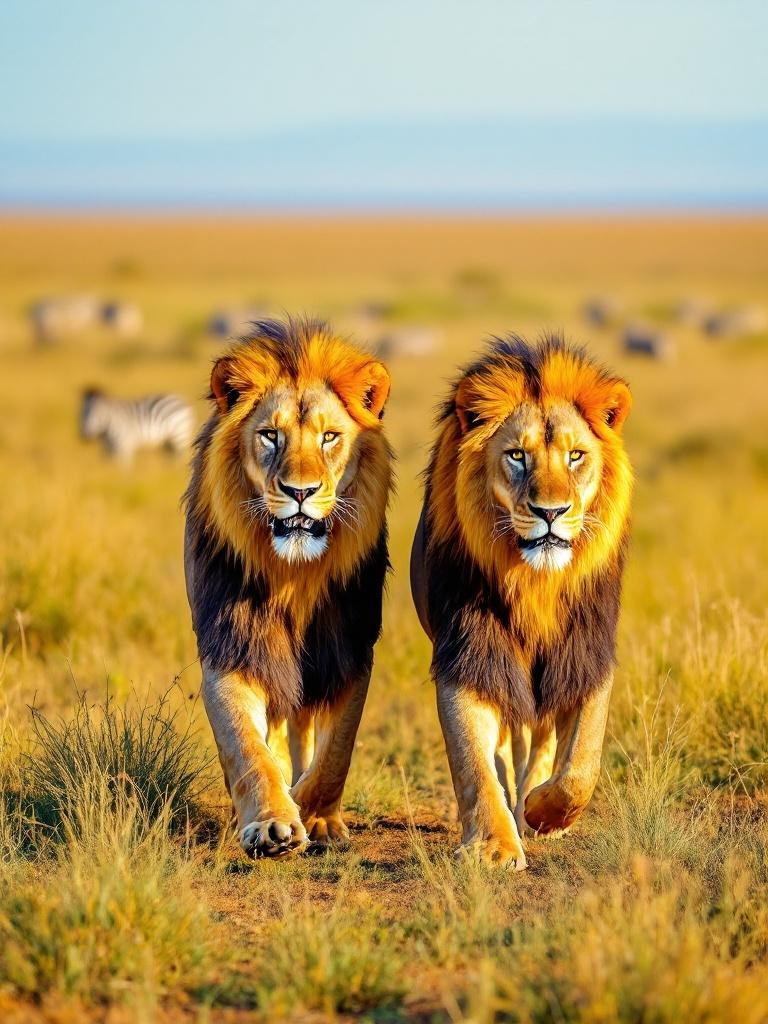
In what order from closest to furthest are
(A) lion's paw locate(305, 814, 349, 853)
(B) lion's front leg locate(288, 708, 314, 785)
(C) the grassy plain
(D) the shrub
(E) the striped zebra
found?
(C) the grassy plain, (D) the shrub, (A) lion's paw locate(305, 814, 349, 853), (B) lion's front leg locate(288, 708, 314, 785), (E) the striped zebra

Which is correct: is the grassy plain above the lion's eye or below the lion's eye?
below

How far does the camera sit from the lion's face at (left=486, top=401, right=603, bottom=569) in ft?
14.8

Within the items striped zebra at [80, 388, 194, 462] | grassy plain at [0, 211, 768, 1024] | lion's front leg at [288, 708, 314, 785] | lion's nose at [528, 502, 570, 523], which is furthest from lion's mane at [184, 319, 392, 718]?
striped zebra at [80, 388, 194, 462]

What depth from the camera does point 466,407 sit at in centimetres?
476

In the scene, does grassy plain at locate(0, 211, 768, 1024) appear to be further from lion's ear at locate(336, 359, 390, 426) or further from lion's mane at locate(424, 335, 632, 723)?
lion's mane at locate(424, 335, 632, 723)

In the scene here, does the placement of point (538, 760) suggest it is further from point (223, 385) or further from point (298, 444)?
point (223, 385)

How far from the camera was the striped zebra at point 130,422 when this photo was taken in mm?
17016

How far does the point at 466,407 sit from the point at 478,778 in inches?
45.6

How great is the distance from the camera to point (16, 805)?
5.15 m

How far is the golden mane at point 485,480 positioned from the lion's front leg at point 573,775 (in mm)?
290

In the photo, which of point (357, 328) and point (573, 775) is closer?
point (573, 775)

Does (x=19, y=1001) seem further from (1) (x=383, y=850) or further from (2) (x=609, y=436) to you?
(2) (x=609, y=436)

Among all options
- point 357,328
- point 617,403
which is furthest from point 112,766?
point 357,328

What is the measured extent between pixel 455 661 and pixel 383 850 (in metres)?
0.76
